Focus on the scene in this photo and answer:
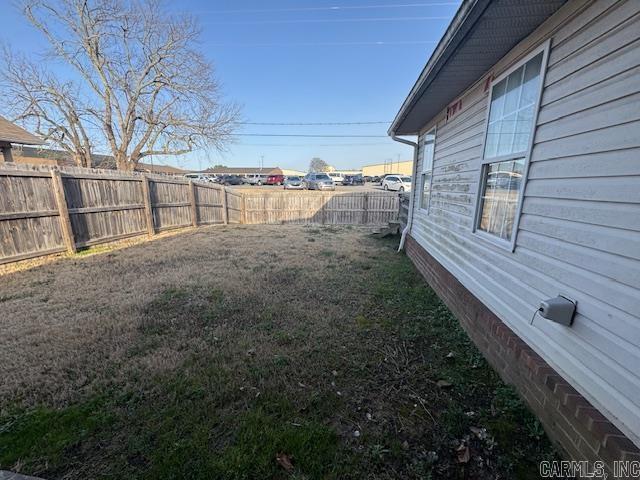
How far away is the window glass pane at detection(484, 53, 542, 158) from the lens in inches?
94.4

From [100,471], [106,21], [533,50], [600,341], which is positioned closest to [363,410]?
[600,341]

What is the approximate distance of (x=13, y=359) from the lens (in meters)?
2.63

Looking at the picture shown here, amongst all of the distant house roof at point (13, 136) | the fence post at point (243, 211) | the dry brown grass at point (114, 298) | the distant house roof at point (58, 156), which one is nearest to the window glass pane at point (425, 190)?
the dry brown grass at point (114, 298)

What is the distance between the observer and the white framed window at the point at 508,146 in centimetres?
237

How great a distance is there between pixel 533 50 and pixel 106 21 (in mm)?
20727

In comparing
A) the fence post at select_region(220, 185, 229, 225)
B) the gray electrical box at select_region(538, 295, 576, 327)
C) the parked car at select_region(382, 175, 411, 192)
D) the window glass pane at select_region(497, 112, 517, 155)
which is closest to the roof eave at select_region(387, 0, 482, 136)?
the window glass pane at select_region(497, 112, 517, 155)

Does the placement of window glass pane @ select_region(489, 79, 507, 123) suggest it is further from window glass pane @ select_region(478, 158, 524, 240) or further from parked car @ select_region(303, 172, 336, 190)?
parked car @ select_region(303, 172, 336, 190)

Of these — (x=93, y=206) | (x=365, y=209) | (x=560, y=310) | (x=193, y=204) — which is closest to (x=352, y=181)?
(x=365, y=209)

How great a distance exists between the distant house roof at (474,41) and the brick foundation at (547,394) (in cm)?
250

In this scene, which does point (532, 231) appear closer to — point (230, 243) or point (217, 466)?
point (217, 466)

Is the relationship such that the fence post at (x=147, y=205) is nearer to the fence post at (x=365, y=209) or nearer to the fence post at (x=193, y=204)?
the fence post at (x=193, y=204)

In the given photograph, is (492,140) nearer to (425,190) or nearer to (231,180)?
(425,190)

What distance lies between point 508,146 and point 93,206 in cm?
817

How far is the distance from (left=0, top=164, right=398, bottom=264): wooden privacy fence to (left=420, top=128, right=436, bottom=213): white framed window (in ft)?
22.5
